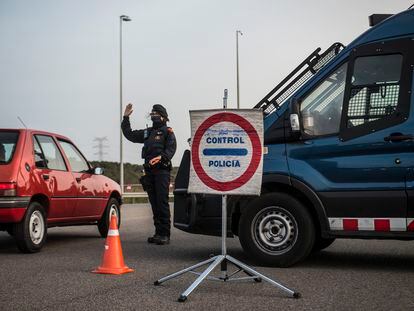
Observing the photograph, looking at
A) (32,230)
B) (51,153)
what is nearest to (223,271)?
(32,230)

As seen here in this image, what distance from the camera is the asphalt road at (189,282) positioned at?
204 inches

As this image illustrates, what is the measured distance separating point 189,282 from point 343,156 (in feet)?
7.09

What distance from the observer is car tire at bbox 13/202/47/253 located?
27.5 feet

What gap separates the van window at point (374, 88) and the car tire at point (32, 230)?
13.8ft

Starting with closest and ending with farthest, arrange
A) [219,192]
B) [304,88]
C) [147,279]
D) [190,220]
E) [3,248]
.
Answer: [219,192] → [147,279] → [304,88] → [190,220] → [3,248]

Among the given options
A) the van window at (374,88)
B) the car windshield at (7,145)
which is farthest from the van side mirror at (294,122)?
the car windshield at (7,145)

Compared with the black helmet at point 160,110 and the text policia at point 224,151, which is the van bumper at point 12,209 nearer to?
the black helmet at point 160,110

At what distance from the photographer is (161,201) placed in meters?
9.73

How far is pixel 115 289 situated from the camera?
5.82 metres

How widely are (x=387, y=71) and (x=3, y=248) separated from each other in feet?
18.9

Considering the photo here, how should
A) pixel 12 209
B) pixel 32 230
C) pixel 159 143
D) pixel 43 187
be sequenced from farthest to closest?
1. pixel 159 143
2. pixel 43 187
3. pixel 32 230
4. pixel 12 209

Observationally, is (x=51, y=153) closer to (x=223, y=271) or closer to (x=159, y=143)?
(x=159, y=143)

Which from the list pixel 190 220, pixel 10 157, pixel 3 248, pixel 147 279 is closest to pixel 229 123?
pixel 147 279

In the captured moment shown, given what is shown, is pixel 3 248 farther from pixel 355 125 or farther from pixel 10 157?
pixel 355 125
